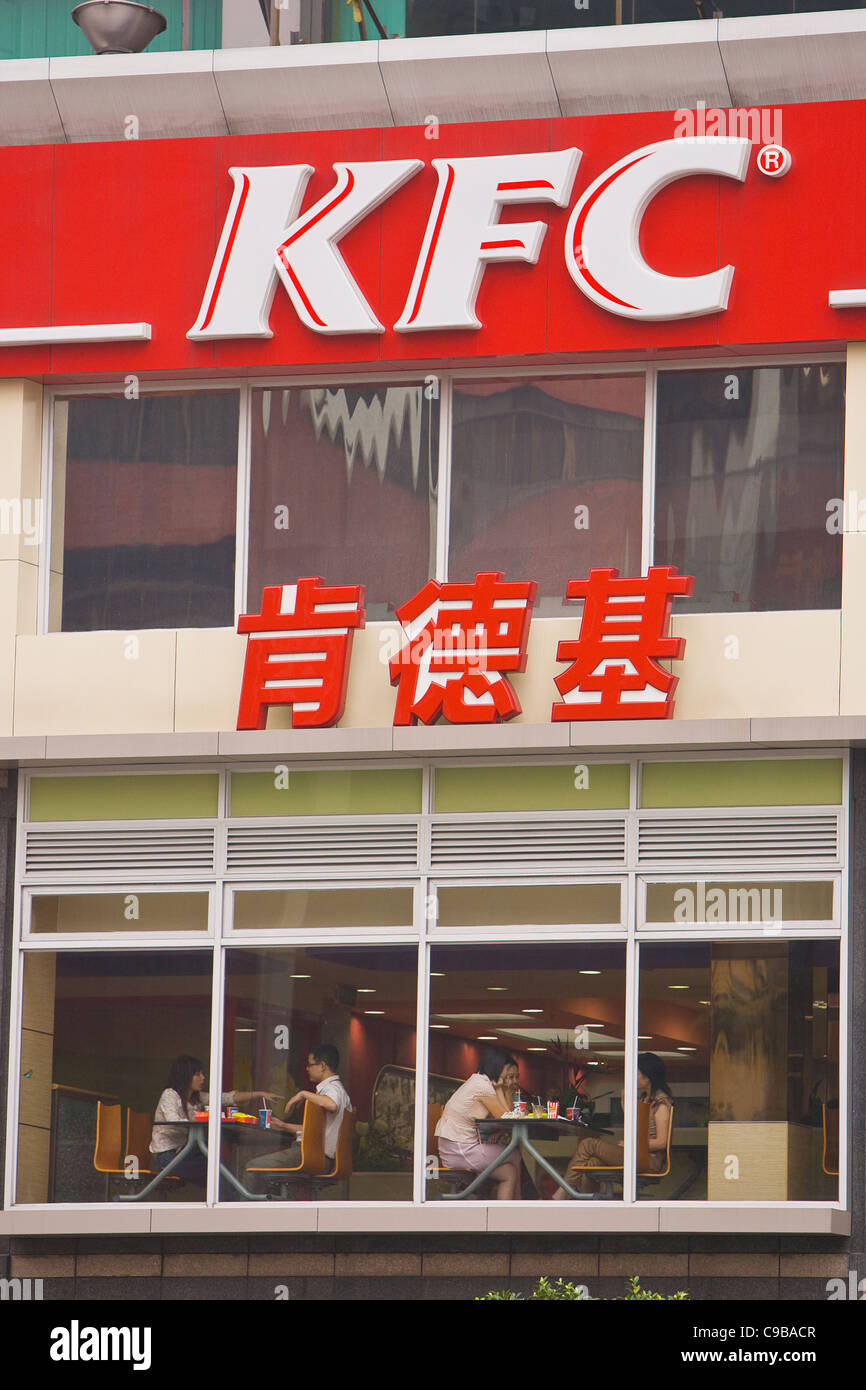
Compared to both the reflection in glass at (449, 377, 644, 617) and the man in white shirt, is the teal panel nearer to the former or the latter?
the reflection in glass at (449, 377, 644, 617)

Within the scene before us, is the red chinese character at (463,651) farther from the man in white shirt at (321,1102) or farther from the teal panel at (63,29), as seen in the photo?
the teal panel at (63,29)

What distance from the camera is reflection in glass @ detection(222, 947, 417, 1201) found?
55.9 feet

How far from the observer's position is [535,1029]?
1695 cm

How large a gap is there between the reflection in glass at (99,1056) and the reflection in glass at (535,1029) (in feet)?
5.73

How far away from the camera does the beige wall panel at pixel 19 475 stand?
18.3 meters

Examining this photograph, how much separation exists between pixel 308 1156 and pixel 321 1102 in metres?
0.38

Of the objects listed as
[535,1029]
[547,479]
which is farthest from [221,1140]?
[547,479]

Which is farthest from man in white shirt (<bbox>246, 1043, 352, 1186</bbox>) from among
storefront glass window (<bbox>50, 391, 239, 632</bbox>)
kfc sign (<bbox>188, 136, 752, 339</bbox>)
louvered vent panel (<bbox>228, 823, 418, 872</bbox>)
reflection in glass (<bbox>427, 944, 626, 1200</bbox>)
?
kfc sign (<bbox>188, 136, 752, 339</bbox>)

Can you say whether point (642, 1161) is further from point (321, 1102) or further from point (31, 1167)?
point (31, 1167)

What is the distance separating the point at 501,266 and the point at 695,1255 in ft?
23.3

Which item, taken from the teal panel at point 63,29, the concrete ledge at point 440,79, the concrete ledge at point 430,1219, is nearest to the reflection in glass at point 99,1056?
the concrete ledge at point 430,1219

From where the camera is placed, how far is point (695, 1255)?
16312 mm

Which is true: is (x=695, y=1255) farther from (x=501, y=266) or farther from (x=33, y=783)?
(x=501, y=266)

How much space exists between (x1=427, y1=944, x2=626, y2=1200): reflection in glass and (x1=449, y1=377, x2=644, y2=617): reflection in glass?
2.53 metres
